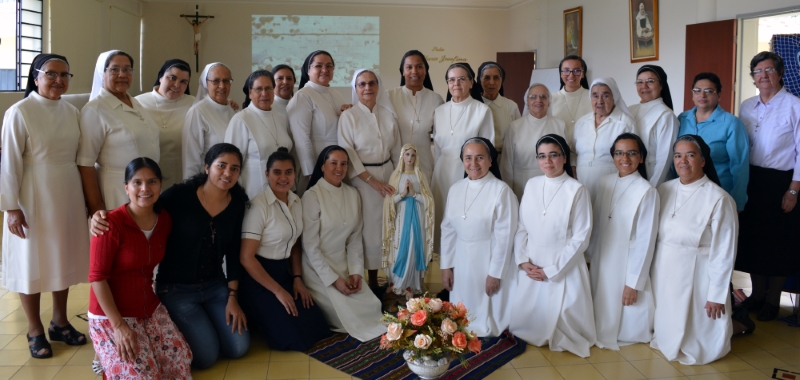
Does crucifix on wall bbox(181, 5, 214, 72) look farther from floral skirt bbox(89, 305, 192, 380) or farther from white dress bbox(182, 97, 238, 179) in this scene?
floral skirt bbox(89, 305, 192, 380)

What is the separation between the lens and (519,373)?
3.68 m

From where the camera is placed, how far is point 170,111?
462cm

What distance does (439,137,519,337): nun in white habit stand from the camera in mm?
4203

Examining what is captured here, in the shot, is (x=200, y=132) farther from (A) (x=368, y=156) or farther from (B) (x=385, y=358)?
(B) (x=385, y=358)

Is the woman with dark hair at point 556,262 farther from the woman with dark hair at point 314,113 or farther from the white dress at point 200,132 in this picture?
the white dress at point 200,132

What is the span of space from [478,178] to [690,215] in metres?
1.38

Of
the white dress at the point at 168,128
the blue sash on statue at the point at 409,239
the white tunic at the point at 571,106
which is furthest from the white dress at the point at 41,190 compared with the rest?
the white tunic at the point at 571,106

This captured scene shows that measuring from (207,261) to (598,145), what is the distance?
2.83 meters

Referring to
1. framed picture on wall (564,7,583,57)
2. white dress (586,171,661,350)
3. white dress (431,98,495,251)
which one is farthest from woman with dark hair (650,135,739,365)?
framed picture on wall (564,7,583,57)

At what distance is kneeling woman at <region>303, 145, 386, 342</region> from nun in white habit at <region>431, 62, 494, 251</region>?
0.78 m

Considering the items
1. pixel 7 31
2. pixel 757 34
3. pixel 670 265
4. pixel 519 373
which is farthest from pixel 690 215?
pixel 7 31

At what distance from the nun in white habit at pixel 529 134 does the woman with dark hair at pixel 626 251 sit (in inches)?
25.8

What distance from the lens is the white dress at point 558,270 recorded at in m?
4.01

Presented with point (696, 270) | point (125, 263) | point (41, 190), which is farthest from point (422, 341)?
point (41, 190)
